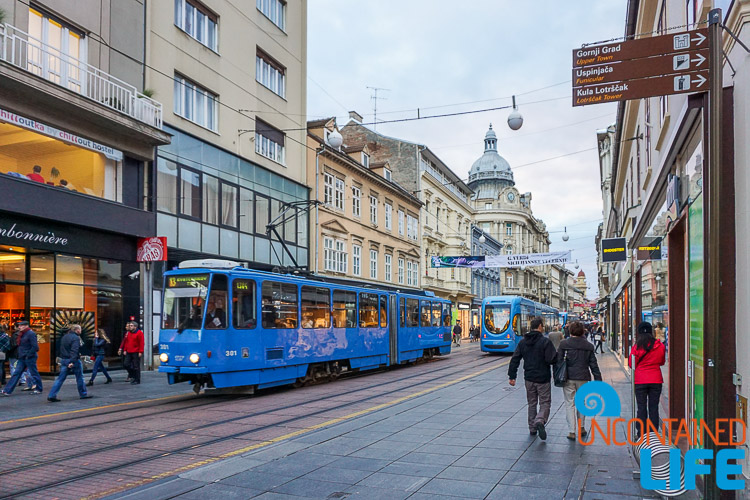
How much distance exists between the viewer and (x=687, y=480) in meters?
6.13

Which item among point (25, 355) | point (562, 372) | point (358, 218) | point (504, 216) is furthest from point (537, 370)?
point (504, 216)

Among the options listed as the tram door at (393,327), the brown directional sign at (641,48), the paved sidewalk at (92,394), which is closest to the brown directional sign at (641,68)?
the brown directional sign at (641,48)

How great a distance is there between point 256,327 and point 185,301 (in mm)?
1756

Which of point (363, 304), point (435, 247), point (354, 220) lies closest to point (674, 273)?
point (363, 304)

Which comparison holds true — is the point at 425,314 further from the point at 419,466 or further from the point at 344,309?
the point at 419,466

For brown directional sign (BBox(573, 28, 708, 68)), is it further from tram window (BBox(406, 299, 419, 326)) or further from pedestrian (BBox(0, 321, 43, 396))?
tram window (BBox(406, 299, 419, 326))

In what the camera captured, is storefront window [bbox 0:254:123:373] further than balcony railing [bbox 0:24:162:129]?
Yes

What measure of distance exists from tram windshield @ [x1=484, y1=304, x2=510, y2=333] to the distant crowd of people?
2043 cm

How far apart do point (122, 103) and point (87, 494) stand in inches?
585

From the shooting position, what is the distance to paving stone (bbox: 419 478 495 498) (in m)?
6.49

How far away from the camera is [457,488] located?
6.71 m

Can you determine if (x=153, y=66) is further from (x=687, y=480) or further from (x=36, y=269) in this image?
(x=687, y=480)

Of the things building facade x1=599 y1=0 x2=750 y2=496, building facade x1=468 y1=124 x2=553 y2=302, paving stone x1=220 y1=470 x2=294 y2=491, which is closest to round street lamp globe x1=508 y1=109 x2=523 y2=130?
building facade x1=599 y1=0 x2=750 y2=496

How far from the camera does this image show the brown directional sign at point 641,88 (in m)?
5.63
